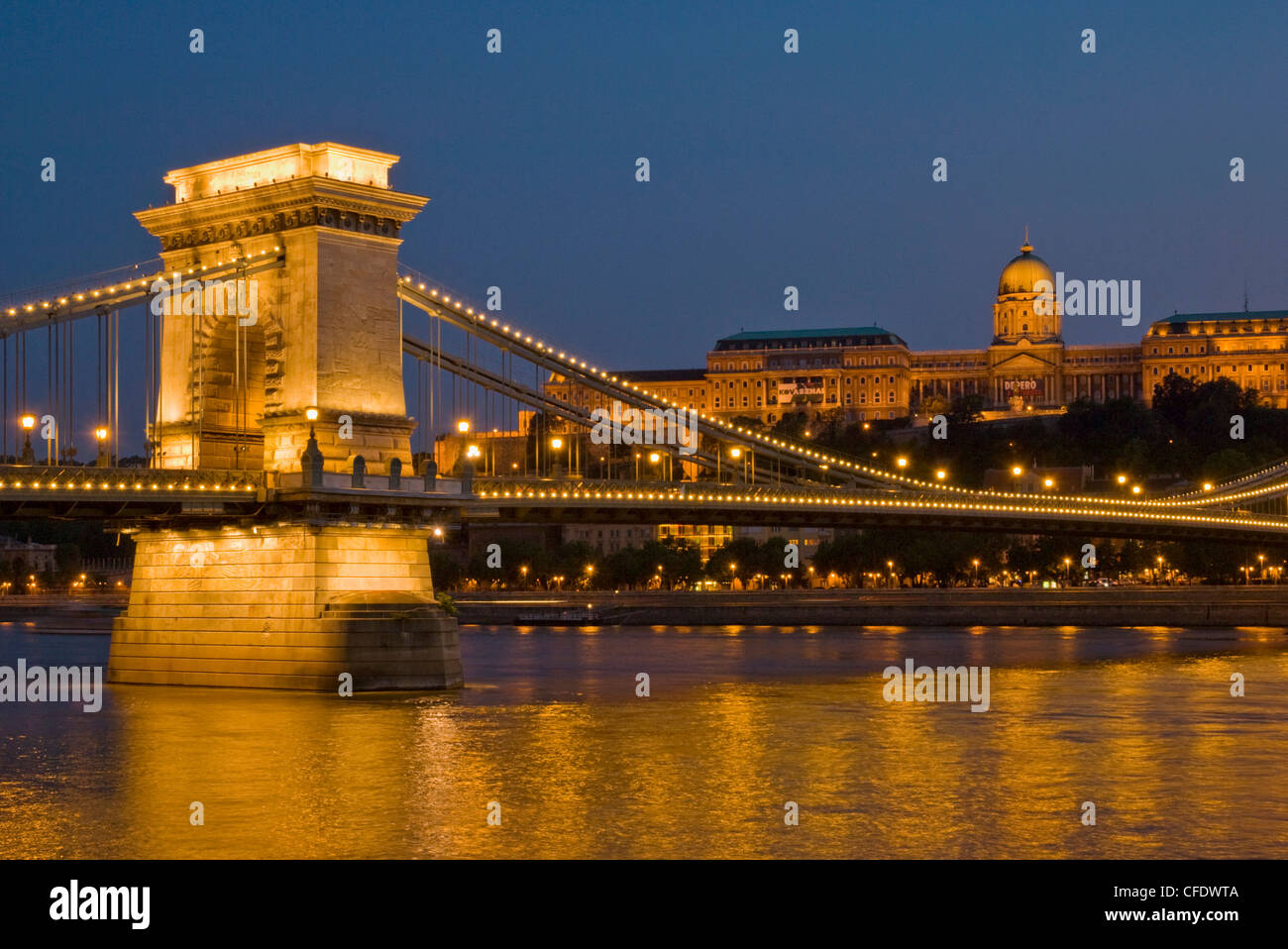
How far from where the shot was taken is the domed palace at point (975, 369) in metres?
179

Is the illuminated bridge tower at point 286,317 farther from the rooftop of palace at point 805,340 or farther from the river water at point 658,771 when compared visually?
the rooftop of palace at point 805,340

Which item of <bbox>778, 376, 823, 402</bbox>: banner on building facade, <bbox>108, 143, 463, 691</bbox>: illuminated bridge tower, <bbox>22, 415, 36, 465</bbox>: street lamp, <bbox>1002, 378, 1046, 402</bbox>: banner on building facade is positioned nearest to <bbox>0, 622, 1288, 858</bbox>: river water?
<bbox>108, 143, 463, 691</bbox>: illuminated bridge tower

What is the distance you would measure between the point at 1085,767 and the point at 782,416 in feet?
501

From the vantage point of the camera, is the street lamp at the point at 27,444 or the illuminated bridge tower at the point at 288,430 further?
the illuminated bridge tower at the point at 288,430

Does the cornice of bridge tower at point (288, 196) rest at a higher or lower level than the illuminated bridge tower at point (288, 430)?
higher

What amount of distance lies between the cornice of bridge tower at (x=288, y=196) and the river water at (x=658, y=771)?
9.61 metres

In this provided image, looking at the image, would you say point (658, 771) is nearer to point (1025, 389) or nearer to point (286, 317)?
point (286, 317)

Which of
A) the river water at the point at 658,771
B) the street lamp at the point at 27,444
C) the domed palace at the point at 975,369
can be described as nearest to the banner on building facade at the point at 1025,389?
the domed palace at the point at 975,369

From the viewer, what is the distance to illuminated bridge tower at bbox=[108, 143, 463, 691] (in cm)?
3681

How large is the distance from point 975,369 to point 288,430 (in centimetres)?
15985

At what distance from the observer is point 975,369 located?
192 m

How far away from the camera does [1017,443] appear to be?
488 feet
